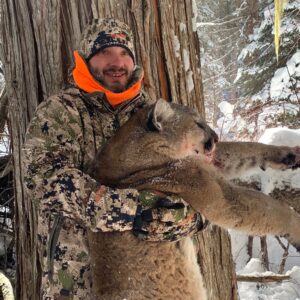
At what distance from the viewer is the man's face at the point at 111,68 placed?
10.3 ft

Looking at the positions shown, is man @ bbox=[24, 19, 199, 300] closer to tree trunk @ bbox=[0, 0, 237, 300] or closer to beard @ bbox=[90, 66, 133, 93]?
beard @ bbox=[90, 66, 133, 93]

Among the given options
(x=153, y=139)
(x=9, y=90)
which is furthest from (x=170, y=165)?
(x=9, y=90)

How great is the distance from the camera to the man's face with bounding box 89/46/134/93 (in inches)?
124

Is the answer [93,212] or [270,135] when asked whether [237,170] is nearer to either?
[270,135]

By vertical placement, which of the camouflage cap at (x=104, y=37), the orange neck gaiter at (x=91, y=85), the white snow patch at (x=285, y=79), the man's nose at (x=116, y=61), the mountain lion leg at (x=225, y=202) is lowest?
the mountain lion leg at (x=225, y=202)

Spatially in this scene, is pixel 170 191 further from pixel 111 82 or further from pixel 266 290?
pixel 266 290

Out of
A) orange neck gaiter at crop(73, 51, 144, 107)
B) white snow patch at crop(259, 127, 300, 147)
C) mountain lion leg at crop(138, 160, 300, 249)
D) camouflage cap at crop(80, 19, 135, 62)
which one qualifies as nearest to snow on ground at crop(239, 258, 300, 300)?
white snow patch at crop(259, 127, 300, 147)

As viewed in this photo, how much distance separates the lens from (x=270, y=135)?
391cm

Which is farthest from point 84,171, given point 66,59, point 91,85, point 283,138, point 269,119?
point 269,119

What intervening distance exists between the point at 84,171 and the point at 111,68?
0.77m

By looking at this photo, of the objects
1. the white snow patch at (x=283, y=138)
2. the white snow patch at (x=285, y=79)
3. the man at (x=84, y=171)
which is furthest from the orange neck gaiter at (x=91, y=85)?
the white snow patch at (x=285, y=79)

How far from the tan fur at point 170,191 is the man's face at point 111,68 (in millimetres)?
279

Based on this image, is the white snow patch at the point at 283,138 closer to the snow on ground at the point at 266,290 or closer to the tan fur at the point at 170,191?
the tan fur at the point at 170,191

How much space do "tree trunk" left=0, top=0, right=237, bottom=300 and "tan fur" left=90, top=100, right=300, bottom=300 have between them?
2.49 feet
